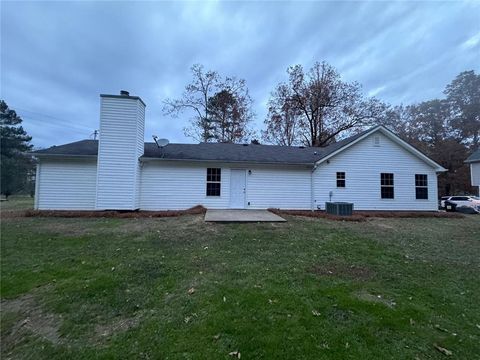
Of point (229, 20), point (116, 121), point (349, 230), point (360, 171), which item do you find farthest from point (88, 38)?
point (360, 171)

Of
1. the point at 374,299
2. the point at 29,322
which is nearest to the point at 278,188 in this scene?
the point at 374,299

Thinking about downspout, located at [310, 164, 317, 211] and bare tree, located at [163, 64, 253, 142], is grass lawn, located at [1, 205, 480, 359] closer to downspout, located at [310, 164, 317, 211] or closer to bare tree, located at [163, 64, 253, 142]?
downspout, located at [310, 164, 317, 211]

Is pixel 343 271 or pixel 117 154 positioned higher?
pixel 117 154

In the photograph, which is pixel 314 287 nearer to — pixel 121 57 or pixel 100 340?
pixel 100 340

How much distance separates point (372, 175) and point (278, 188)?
18.7 feet

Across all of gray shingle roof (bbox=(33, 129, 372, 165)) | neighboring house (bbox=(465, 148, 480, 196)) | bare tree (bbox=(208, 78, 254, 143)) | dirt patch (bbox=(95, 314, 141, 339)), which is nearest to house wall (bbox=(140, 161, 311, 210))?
gray shingle roof (bbox=(33, 129, 372, 165))

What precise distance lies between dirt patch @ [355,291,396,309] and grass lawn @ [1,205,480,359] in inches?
0.8

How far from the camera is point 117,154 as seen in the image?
12.4 meters

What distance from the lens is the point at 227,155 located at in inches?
579

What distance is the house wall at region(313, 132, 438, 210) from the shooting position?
14.9 metres

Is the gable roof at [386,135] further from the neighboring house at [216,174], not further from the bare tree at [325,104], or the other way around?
the bare tree at [325,104]

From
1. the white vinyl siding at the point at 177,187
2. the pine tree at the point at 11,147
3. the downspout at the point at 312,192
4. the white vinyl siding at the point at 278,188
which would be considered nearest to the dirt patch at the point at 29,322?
the white vinyl siding at the point at 177,187

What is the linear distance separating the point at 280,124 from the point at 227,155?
55.6 feet

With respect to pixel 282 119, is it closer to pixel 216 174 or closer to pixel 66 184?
pixel 216 174
